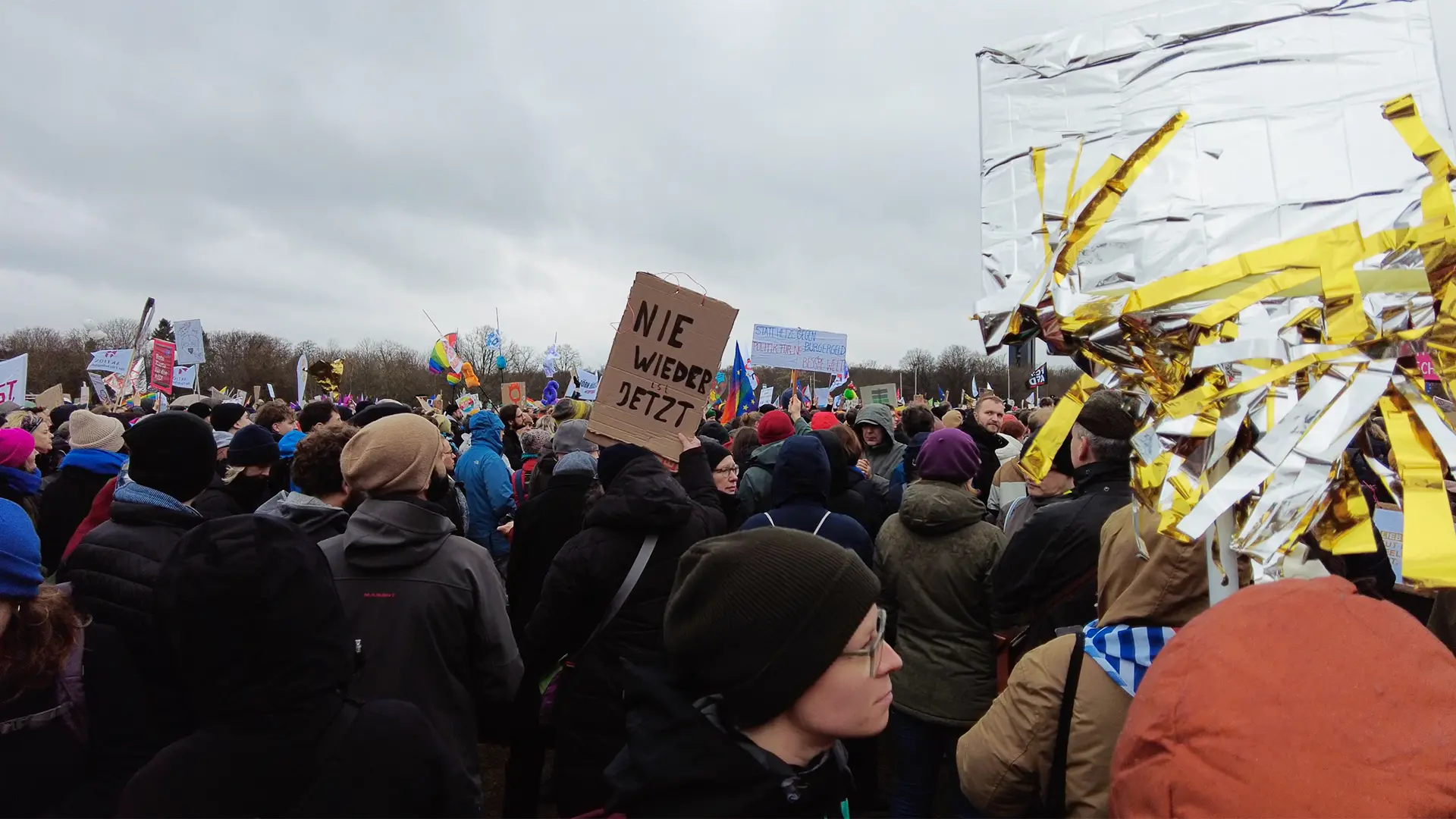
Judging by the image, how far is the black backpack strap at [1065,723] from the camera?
185 centimetres

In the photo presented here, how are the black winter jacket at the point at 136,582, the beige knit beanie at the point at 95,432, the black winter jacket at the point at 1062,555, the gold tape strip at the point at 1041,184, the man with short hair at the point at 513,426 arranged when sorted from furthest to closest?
1. the man with short hair at the point at 513,426
2. the beige knit beanie at the point at 95,432
3. the black winter jacket at the point at 1062,555
4. the black winter jacket at the point at 136,582
5. the gold tape strip at the point at 1041,184

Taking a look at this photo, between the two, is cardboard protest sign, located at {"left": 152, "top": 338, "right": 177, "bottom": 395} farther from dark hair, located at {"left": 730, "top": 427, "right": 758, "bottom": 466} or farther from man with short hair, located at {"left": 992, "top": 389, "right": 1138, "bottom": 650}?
man with short hair, located at {"left": 992, "top": 389, "right": 1138, "bottom": 650}

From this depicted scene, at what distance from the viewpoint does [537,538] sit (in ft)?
13.7

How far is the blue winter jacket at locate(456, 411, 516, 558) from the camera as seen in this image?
18.6ft

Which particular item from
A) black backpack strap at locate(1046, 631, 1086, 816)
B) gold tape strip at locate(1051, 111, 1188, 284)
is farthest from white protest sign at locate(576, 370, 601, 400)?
gold tape strip at locate(1051, 111, 1188, 284)

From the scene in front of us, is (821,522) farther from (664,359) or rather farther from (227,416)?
(227,416)

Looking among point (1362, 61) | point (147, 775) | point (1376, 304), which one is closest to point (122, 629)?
point (147, 775)

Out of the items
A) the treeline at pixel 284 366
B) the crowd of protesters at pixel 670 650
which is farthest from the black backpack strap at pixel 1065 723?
the treeline at pixel 284 366

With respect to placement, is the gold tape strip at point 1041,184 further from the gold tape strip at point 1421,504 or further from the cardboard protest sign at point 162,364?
the cardboard protest sign at point 162,364

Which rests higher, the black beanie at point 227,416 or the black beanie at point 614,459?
the black beanie at point 227,416

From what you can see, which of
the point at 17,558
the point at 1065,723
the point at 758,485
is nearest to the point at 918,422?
the point at 758,485

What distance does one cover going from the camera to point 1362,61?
1515mm

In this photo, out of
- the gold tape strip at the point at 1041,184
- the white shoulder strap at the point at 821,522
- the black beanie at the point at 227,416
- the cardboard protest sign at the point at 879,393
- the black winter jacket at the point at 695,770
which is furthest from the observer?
the cardboard protest sign at the point at 879,393

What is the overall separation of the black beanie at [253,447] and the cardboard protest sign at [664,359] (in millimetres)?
1867
